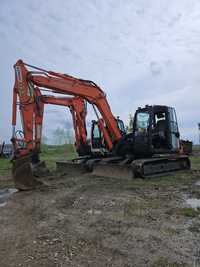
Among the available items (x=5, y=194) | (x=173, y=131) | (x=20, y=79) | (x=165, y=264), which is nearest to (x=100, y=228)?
(x=165, y=264)

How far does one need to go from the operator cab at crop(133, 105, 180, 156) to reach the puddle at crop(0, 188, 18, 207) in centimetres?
429

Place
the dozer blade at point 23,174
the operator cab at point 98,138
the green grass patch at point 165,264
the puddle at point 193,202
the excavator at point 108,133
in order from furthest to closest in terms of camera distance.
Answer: the operator cab at point 98,138, the excavator at point 108,133, the dozer blade at point 23,174, the puddle at point 193,202, the green grass patch at point 165,264

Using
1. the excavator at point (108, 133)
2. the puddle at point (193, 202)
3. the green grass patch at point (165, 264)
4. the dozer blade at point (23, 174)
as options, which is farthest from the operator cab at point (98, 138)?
the green grass patch at point (165, 264)

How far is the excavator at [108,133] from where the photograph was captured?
28.4 ft

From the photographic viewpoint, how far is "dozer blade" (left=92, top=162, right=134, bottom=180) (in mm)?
8984

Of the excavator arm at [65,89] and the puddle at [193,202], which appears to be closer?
the puddle at [193,202]

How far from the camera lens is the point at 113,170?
369 inches

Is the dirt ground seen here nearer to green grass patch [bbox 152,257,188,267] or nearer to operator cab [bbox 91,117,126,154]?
green grass patch [bbox 152,257,188,267]

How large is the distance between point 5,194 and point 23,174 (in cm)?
70

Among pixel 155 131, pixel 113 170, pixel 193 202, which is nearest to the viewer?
pixel 193 202

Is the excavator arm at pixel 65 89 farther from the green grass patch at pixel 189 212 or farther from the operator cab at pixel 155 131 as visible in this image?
the green grass patch at pixel 189 212

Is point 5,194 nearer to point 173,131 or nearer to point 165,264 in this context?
point 165,264

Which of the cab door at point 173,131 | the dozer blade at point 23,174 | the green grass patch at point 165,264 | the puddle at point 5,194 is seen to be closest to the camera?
the green grass patch at point 165,264

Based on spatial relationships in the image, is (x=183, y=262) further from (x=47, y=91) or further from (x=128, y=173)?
(x=47, y=91)
